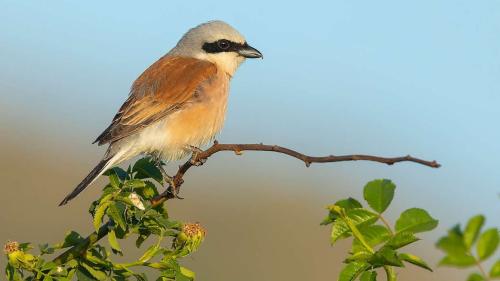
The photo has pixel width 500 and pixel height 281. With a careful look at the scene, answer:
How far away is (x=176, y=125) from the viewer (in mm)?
4316

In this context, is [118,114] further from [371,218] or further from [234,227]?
[234,227]

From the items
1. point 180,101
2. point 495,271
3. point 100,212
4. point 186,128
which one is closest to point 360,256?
point 495,271

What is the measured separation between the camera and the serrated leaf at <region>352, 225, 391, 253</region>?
1299 mm

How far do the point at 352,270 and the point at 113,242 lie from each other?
0.60 metres

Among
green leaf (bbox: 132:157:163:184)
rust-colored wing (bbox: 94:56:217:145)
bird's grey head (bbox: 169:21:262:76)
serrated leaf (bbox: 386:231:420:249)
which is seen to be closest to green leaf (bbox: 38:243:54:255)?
green leaf (bbox: 132:157:163:184)

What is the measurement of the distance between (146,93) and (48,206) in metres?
4.68

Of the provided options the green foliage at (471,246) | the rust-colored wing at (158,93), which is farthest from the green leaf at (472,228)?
the rust-colored wing at (158,93)

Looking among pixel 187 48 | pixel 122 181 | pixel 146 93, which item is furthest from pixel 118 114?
pixel 122 181

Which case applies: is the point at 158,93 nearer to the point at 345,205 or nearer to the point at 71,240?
the point at 71,240

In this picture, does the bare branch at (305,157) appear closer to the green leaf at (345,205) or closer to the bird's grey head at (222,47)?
the green leaf at (345,205)

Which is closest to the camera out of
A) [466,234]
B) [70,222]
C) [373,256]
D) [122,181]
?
[466,234]

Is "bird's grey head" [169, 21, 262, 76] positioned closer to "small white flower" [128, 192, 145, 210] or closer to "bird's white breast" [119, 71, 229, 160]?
"bird's white breast" [119, 71, 229, 160]

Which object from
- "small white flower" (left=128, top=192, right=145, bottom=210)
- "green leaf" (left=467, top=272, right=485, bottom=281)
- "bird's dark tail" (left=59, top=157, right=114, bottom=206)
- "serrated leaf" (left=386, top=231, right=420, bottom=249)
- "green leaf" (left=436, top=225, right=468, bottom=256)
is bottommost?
"bird's dark tail" (left=59, top=157, right=114, bottom=206)

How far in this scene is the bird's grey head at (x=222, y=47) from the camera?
491 centimetres
